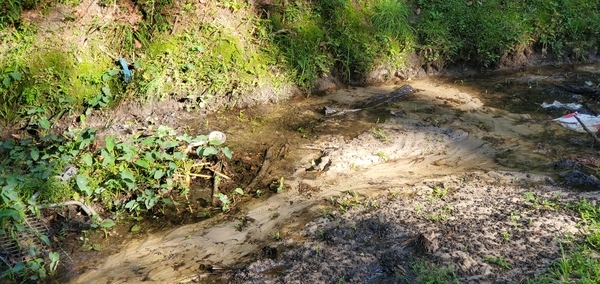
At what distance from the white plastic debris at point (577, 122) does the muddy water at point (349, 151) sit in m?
0.17

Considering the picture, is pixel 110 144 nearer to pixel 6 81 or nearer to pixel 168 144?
pixel 168 144

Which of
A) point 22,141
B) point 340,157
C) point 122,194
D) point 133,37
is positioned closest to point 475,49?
point 340,157

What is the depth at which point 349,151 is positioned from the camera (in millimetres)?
5242

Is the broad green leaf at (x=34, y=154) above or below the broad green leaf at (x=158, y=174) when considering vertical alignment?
above

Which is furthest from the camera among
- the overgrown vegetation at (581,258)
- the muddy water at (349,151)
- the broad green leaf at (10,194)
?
the broad green leaf at (10,194)

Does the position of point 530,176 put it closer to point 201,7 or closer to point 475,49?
point 475,49

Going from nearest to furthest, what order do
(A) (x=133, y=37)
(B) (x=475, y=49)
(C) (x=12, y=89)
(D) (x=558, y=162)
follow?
1. (D) (x=558, y=162)
2. (C) (x=12, y=89)
3. (A) (x=133, y=37)
4. (B) (x=475, y=49)

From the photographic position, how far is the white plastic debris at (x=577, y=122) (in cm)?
577

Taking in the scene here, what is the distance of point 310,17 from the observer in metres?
7.24

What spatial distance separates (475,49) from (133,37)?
5139 millimetres

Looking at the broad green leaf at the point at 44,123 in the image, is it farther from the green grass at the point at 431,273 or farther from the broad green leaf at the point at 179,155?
the green grass at the point at 431,273

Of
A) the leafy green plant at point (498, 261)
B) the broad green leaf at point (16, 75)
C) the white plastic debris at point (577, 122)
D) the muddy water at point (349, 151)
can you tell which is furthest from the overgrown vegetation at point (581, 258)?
the broad green leaf at point (16, 75)

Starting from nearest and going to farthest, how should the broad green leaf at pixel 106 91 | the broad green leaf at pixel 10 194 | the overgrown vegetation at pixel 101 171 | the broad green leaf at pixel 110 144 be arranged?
the broad green leaf at pixel 10 194, the overgrown vegetation at pixel 101 171, the broad green leaf at pixel 110 144, the broad green leaf at pixel 106 91

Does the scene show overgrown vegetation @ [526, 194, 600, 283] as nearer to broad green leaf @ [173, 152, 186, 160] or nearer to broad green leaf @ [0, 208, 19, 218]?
broad green leaf @ [173, 152, 186, 160]
